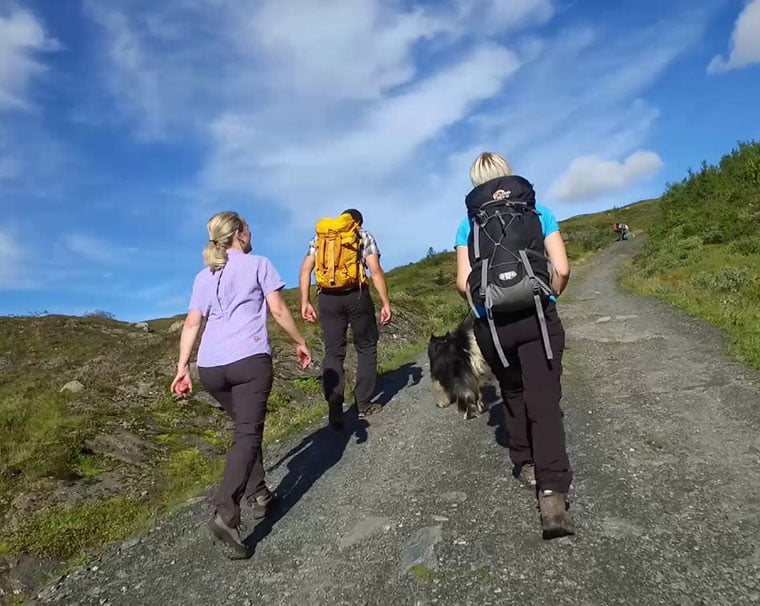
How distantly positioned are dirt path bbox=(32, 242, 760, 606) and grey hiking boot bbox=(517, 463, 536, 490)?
0.30 feet

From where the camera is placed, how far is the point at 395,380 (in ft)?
30.9

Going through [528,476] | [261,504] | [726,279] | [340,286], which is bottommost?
[528,476]

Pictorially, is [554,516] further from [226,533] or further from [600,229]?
[600,229]

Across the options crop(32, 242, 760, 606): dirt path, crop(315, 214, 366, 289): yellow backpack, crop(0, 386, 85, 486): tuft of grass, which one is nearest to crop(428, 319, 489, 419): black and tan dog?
crop(32, 242, 760, 606): dirt path

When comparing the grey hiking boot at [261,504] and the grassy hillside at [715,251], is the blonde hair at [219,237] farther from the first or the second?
the grassy hillside at [715,251]

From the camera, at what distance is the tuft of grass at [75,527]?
15.4 ft

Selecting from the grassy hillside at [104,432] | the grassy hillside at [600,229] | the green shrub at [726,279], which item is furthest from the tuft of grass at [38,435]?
the grassy hillside at [600,229]

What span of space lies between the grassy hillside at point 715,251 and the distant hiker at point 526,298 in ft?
15.7

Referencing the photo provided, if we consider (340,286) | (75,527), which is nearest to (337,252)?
(340,286)

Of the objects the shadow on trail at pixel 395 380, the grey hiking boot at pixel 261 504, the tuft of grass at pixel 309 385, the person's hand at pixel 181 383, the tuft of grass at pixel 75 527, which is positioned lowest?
the grey hiking boot at pixel 261 504

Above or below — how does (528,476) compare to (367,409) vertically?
below

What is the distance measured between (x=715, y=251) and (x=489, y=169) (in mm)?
20519

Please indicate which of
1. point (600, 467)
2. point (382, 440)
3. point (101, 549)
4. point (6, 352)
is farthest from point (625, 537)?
point (6, 352)

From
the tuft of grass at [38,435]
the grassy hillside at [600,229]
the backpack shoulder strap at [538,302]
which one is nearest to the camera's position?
the backpack shoulder strap at [538,302]
